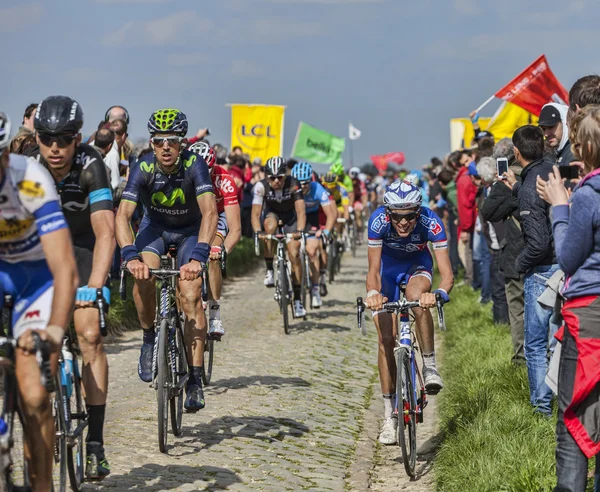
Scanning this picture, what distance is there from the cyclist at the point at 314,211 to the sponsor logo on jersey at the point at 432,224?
8.35 metres

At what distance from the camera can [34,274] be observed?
5.32 m

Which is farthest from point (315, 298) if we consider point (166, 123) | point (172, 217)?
point (166, 123)

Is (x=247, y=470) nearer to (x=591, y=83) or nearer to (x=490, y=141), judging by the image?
(x=591, y=83)

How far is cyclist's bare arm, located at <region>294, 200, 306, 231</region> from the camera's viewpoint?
15945 millimetres

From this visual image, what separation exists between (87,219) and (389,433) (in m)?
3.17

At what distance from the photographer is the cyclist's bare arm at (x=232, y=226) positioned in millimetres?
10883

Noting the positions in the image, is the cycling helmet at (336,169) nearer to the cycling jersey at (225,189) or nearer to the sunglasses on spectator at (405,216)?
the cycling jersey at (225,189)

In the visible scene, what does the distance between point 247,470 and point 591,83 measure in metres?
3.60

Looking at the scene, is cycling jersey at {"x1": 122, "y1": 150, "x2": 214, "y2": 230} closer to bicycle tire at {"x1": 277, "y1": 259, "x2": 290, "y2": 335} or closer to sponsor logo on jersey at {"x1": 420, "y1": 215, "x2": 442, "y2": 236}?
sponsor logo on jersey at {"x1": 420, "y1": 215, "x2": 442, "y2": 236}

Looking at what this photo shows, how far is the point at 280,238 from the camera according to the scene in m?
16.1

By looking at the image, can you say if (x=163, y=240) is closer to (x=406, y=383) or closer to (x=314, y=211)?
(x=406, y=383)

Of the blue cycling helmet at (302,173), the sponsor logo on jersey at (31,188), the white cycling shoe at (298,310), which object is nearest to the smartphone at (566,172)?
the sponsor logo on jersey at (31,188)

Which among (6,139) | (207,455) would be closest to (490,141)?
(207,455)

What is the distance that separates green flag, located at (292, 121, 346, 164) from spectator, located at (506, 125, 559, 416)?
2938 cm
